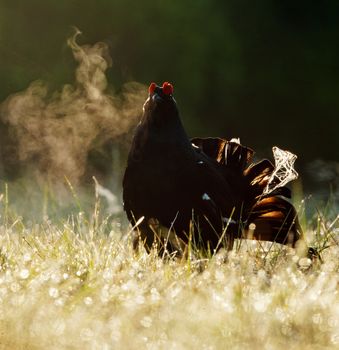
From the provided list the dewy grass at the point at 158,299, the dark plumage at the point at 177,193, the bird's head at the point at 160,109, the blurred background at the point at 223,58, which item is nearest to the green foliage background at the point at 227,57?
the blurred background at the point at 223,58

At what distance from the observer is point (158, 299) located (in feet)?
11.3

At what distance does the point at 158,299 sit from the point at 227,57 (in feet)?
21.1

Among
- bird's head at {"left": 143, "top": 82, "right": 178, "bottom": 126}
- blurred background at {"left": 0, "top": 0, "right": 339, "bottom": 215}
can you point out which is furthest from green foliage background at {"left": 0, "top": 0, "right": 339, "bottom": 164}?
bird's head at {"left": 143, "top": 82, "right": 178, "bottom": 126}

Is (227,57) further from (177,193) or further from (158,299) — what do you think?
(158,299)

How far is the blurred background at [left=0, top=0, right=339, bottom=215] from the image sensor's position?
31.3 feet

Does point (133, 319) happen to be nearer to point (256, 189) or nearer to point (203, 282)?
point (203, 282)

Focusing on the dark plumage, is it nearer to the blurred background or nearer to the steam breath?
the steam breath

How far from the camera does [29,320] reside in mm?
3238

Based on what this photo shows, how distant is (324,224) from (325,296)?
120 centimetres

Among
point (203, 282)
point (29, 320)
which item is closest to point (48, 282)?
point (29, 320)

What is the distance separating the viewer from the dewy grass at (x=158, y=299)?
3.07 meters

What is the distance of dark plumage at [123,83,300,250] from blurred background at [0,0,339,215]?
4670 mm

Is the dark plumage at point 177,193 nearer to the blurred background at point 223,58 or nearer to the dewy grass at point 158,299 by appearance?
the dewy grass at point 158,299

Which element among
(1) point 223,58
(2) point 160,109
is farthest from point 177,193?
(1) point 223,58
